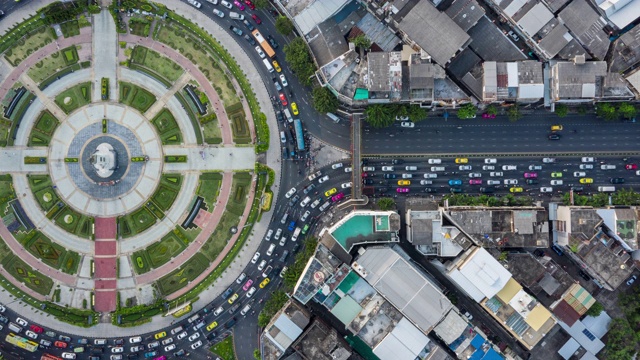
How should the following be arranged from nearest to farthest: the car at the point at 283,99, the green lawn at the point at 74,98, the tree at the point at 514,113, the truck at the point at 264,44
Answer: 1. the tree at the point at 514,113
2. the car at the point at 283,99
3. the truck at the point at 264,44
4. the green lawn at the point at 74,98

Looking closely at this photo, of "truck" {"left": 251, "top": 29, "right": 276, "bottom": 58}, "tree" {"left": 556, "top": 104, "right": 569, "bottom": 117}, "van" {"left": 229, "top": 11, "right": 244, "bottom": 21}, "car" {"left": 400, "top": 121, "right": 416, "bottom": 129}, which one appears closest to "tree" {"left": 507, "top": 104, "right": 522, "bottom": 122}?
"tree" {"left": 556, "top": 104, "right": 569, "bottom": 117}

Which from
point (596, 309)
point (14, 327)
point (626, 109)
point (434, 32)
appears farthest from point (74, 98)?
point (596, 309)

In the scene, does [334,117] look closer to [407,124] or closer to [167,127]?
[407,124]

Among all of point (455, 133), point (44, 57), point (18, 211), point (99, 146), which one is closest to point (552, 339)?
point (455, 133)

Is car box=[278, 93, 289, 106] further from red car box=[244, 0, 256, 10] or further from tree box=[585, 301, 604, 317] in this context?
tree box=[585, 301, 604, 317]

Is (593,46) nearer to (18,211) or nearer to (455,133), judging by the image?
(455,133)

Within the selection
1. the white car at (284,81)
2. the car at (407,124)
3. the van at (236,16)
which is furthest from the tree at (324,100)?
the van at (236,16)

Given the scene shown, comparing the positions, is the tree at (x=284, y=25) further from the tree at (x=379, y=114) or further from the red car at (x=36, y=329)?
the red car at (x=36, y=329)
